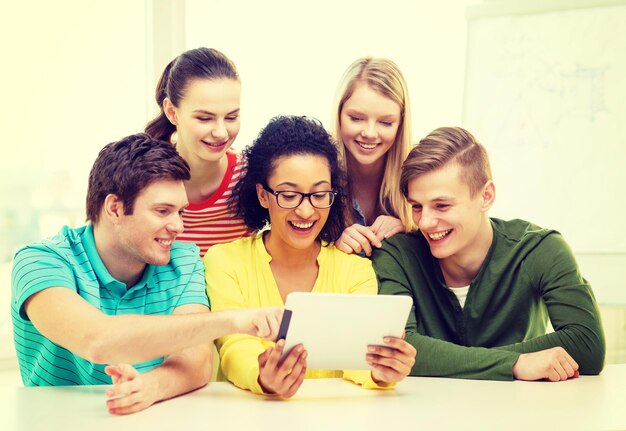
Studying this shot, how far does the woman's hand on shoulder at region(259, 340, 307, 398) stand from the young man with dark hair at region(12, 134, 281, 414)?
0.12 metres

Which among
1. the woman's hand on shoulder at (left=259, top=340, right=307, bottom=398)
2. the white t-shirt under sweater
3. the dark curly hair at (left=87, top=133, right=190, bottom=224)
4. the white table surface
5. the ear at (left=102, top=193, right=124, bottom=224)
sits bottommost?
the white table surface

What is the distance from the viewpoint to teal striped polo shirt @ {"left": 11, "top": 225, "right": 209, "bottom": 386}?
2043 mm

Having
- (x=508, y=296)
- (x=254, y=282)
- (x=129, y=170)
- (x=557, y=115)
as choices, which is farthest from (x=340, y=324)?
(x=557, y=115)

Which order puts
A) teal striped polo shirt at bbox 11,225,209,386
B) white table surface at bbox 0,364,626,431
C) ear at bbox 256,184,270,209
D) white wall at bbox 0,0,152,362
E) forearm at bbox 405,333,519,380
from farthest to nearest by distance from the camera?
white wall at bbox 0,0,152,362 → ear at bbox 256,184,270,209 → forearm at bbox 405,333,519,380 → teal striped polo shirt at bbox 11,225,209,386 → white table surface at bbox 0,364,626,431

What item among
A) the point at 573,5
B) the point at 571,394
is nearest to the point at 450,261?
the point at 571,394

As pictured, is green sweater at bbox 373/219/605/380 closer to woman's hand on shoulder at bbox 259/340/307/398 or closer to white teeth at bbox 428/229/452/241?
→ white teeth at bbox 428/229/452/241

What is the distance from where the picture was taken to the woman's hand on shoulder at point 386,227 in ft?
8.48

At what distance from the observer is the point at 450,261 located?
98.9 inches

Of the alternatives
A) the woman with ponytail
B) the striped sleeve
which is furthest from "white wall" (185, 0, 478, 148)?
the striped sleeve

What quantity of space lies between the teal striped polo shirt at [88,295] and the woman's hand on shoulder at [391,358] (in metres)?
0.54

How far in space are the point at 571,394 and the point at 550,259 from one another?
0.52 meters

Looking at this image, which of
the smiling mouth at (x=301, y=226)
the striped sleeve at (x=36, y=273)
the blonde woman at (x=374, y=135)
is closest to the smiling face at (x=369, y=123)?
the blonde woman at (x=374, y=135)

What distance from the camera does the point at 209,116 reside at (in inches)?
104

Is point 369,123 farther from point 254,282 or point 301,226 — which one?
point 254,282
